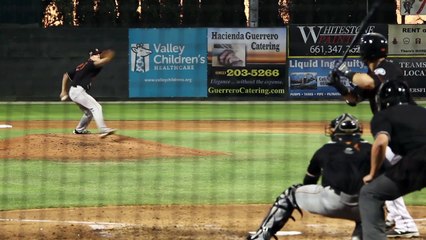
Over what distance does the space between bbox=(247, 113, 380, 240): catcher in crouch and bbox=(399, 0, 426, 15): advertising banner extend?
28.1 metres

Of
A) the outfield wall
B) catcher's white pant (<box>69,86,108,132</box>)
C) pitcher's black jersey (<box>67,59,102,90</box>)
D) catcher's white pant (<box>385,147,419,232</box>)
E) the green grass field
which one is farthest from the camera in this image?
the outfield wall

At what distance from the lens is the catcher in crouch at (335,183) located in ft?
23.3

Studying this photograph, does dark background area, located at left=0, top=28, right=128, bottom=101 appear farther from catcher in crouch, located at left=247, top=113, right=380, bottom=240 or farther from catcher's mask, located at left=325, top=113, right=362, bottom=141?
catcher's mask, located at left=325, top=113, right=362, bottom=141

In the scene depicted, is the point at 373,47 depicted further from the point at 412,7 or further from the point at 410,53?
the point at 412,7

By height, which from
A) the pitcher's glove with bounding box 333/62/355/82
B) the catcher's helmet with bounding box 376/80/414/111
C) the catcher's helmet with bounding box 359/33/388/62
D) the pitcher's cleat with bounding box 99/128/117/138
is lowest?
the pitcher's cleat with bounding box 99/128/117/138

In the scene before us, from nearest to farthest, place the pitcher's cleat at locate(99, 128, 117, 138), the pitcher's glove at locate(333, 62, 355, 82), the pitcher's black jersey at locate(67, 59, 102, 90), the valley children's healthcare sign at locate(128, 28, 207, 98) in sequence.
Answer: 1. the pitcher's glove at locate(333, 62, 355, 82)
2. the pitcher's cleat at locate(99, 128, 117, 138)
3. the pitcher's black jersey at locate(67, 59, 102, 90)
4. the valley children's healthcare sign at locate(128, 28, 207, 98)

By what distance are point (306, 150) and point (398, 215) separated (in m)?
8.72

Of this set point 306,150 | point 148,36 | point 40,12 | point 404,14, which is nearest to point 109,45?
point 148,36

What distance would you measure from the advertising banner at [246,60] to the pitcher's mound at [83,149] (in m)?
15.0

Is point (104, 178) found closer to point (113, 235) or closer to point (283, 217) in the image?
point (113, 235)

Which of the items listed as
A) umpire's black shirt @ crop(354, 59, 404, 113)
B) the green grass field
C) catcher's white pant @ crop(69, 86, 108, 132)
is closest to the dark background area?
the green grass field

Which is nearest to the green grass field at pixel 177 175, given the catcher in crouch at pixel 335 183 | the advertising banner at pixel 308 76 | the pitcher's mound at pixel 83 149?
the pitcher's mound at pixel 83 149

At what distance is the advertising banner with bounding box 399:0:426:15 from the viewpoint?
114 ft

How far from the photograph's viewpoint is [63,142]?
16.5 m
